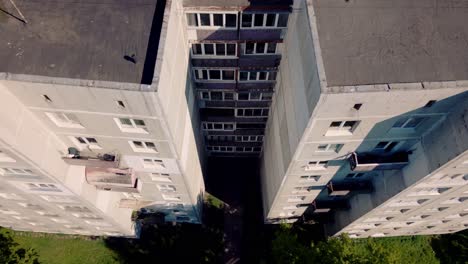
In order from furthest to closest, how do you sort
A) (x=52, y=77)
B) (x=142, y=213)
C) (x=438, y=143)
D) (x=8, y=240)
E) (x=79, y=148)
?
(x=8, y=240) → (x=142, y=213) → (x=79, y=148) → (x=438, y=143) → (x=52, y=77)

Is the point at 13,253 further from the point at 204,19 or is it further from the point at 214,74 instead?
the point at 204,19

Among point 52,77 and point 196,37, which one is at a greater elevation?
point 196,37

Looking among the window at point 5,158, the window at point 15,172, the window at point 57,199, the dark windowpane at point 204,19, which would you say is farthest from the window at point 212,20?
the window at point 57,199

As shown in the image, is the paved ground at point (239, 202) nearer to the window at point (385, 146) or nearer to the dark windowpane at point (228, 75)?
the dark windowpane at point (228, 75)

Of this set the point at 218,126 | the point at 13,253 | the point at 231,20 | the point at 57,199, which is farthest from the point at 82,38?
the point at 13,253

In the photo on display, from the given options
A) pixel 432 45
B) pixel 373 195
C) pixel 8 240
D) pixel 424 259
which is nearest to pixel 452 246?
pixel 424 259

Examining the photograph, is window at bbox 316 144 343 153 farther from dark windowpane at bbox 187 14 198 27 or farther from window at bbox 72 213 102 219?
window at bbox 72 213 102 219

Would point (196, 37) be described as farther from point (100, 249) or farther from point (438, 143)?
point (100, 249)
